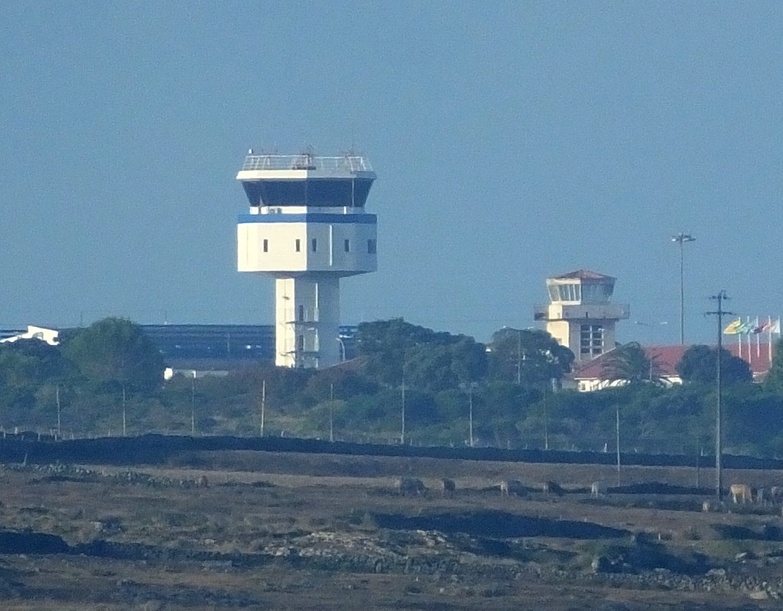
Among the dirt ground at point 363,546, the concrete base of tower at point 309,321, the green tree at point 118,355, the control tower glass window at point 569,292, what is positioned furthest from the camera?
the control tower glass window at point 569,292

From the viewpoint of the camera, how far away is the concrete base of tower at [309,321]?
14900 centimetres

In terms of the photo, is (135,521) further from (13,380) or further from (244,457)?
(13,380)

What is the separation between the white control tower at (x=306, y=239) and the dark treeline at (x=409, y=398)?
4083 millimetres

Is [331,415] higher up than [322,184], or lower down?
lower down

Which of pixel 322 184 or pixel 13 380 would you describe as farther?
pixel 322 184

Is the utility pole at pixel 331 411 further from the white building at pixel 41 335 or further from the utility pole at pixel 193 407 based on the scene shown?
the white building at pixel 41 335

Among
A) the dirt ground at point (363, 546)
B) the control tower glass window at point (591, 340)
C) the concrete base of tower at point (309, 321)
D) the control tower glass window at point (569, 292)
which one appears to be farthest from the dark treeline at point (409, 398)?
the dirt ground at point (363, 546)

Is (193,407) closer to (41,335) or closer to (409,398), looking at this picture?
(409,398)

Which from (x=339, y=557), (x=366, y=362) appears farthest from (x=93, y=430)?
(x=339, y=557)

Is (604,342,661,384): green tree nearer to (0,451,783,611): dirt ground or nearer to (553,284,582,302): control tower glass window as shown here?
(553,284,582,302): control tower glass window

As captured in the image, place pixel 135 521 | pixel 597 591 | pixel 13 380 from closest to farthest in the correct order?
pixel 597 591
pixel 135 521
pixel 13 380

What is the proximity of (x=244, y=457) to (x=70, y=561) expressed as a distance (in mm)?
41261

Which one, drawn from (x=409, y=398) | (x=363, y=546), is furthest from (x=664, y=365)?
(x=363, y=546)

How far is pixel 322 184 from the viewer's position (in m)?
150
